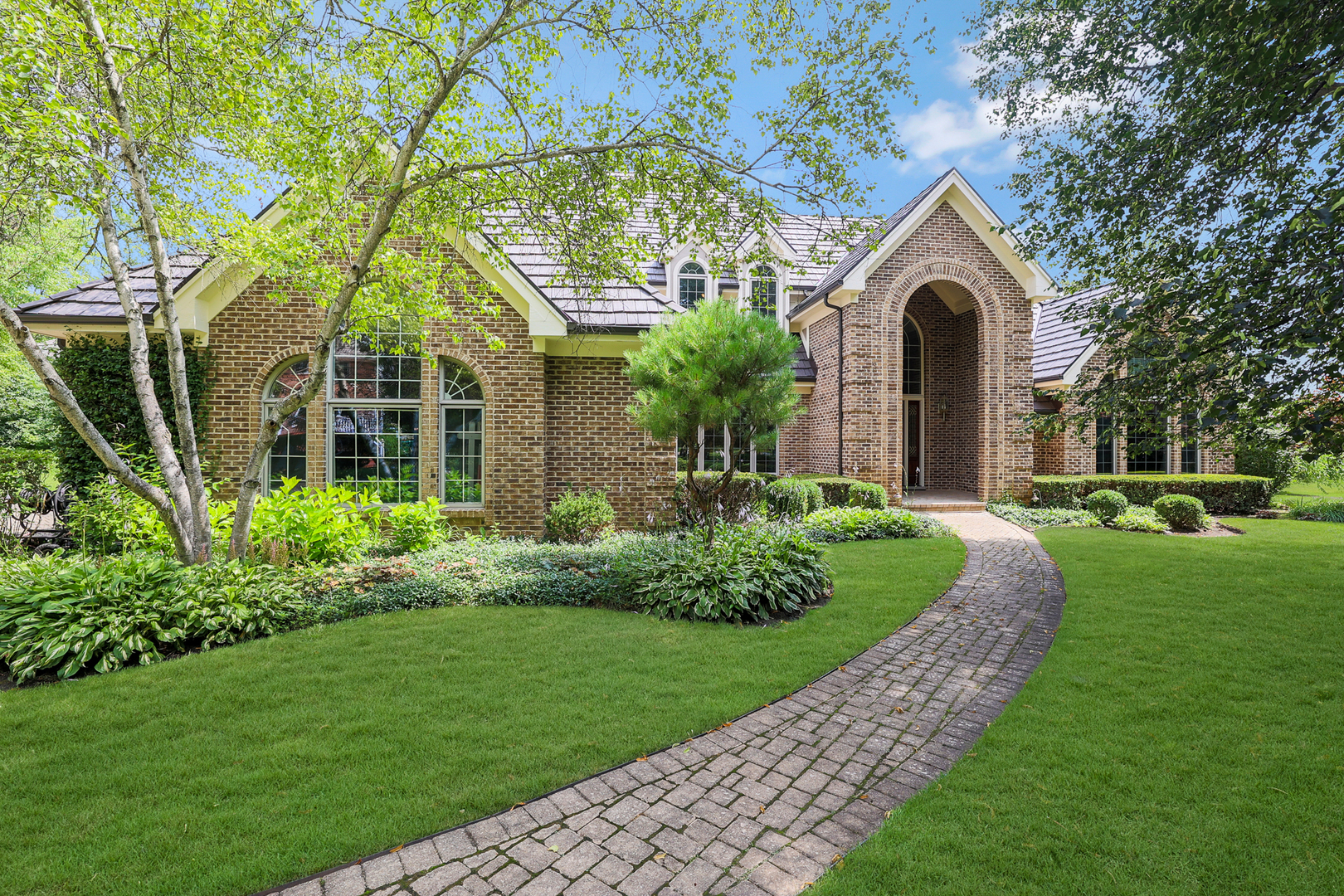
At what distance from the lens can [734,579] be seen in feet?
20.9

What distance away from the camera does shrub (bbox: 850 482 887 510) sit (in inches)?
492

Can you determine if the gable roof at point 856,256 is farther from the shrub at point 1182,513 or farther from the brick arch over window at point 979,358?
the shrub at point 1182,513

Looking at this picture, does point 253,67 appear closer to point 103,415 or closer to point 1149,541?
point 103,415

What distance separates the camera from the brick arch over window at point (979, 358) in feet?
46.3

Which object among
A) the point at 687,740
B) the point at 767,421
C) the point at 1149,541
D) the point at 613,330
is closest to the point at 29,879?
the point at 687,740

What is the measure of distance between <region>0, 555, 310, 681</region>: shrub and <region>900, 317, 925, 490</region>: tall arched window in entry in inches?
621

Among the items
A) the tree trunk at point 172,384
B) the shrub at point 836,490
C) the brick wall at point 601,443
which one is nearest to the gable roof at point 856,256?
the shrub at point 836,490

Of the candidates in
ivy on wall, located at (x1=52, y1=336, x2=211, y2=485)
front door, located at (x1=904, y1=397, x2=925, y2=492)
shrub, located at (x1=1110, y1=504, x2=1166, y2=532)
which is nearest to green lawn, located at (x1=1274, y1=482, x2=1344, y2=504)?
shrub, located at (x1=1110, y1=504, x2=1166, y2=532)

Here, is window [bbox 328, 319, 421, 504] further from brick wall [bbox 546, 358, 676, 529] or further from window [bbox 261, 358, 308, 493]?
brick wall [bbox 546, 358, 676, 529]

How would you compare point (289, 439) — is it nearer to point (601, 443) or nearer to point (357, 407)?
point (357, 407)

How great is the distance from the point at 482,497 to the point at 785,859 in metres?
7.84

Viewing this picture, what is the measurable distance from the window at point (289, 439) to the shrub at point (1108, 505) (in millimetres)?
15831

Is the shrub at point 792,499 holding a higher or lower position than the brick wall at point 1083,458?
lower

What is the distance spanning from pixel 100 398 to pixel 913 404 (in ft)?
59.0
